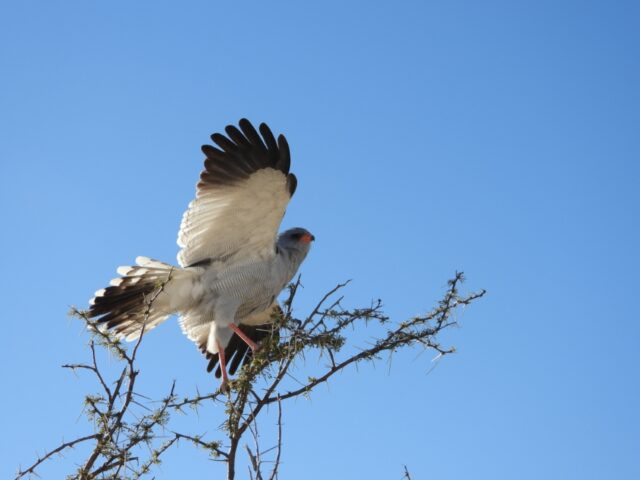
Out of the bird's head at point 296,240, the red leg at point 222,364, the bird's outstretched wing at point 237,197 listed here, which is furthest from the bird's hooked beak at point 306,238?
the red leg at point 222,364

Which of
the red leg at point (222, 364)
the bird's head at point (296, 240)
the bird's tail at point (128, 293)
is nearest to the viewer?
the bird's tail at point (128, 293)

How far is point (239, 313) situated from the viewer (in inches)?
292

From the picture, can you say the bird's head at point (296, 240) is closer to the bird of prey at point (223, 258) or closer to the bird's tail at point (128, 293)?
the bird of prey at point (223, 258)

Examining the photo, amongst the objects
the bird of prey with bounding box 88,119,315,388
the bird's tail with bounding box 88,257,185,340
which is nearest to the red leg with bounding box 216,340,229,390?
the bird of prey with bounding box 88,119,315,388

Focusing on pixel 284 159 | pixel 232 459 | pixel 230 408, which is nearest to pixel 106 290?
pixel 284 159

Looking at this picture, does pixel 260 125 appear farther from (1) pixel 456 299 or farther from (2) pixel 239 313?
(1) pixel 456 299

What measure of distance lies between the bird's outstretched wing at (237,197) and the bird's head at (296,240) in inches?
16.1

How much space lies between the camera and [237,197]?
6.99m

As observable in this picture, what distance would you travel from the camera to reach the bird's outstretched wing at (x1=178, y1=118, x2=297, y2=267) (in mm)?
6887

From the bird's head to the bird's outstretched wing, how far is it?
41cm

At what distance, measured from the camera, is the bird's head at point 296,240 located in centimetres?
772

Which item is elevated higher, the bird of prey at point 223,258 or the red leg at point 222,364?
the bird of prey at point 223,258

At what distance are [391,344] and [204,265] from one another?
307 cm

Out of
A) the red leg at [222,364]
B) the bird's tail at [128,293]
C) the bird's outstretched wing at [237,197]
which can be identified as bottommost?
the red leg at [222,364]
